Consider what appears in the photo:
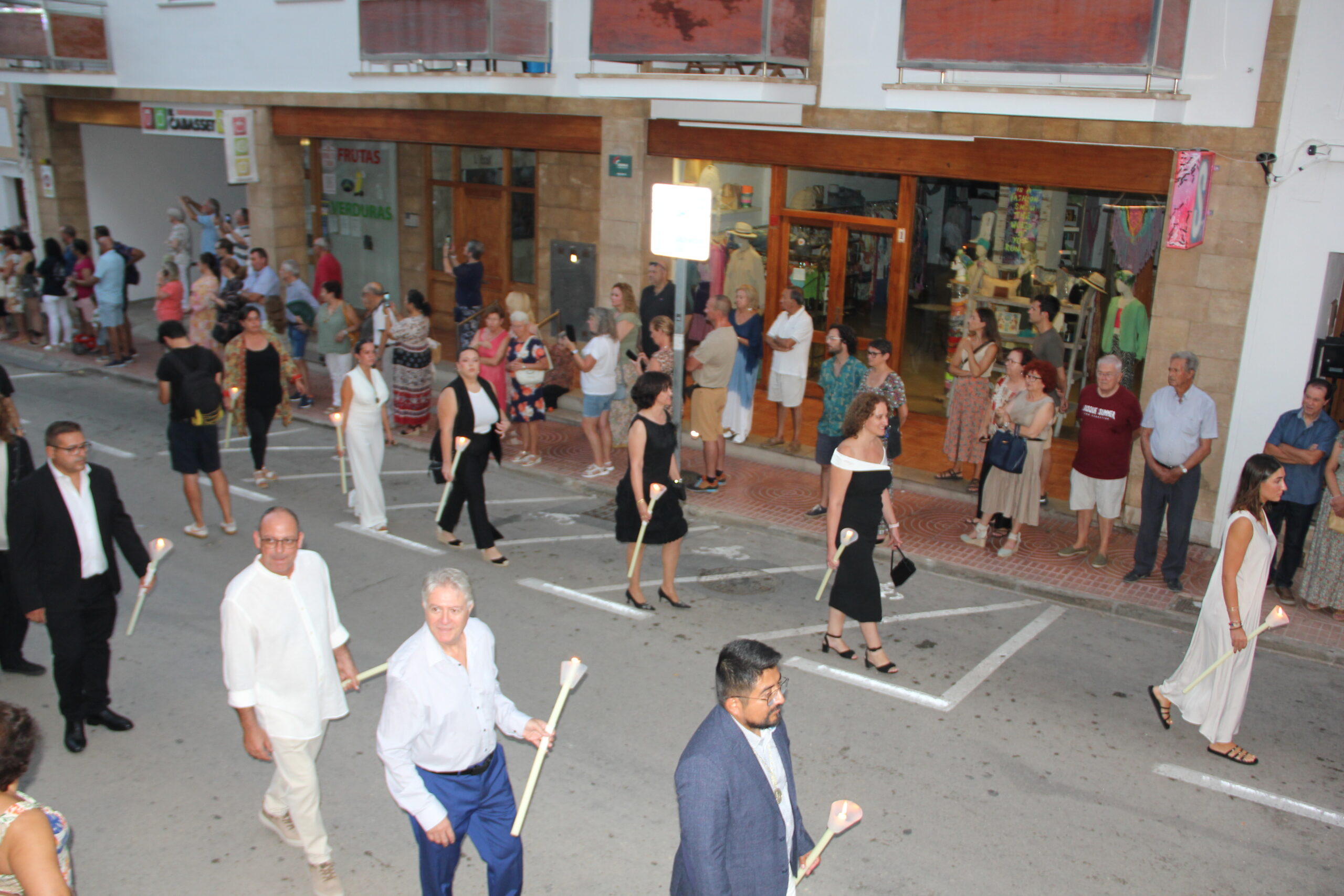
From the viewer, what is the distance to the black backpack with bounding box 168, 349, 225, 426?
31.5 ft

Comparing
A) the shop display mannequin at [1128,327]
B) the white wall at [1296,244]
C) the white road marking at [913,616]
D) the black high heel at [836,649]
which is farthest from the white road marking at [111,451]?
the white wall at [1296,244]

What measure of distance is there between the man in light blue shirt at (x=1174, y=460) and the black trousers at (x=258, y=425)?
809cm

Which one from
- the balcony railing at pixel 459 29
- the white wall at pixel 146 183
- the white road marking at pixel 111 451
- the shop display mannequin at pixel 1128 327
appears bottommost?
the white road marking at pixel 111 451

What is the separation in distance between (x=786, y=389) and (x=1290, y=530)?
5.27 meters

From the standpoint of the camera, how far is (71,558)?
256 inches

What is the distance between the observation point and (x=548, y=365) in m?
12.4

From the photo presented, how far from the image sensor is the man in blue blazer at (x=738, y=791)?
3795 mm

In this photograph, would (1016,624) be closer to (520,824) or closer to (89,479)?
(520,824)

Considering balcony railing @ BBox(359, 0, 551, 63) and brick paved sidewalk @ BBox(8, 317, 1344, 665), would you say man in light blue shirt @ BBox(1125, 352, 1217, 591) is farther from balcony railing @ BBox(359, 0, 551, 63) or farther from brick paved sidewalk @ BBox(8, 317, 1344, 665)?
balcony railing @ BBox(359, 0, 551, 63)

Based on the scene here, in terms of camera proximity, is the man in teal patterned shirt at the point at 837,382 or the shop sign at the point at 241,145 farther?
the shop sign at the point at 241,145

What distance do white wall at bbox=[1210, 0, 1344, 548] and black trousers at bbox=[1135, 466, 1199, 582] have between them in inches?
45.0

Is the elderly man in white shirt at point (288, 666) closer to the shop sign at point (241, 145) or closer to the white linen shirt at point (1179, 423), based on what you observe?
the white linen shirt at point (1179, 423)

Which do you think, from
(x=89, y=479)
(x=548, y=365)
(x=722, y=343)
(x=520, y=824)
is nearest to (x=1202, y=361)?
(x=722, y=343)

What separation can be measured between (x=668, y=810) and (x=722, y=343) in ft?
20.7
